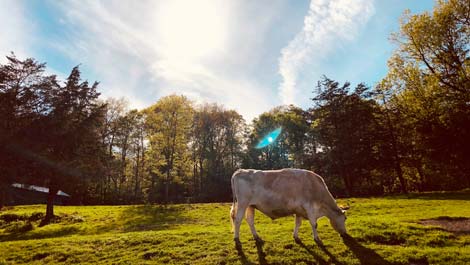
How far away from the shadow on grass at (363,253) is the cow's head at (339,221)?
1.55ft

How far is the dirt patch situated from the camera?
1171 cm

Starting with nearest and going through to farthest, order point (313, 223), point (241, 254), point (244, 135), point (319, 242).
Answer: point (241, 254), point (319, 242), point (313, 223), point (244, 135)

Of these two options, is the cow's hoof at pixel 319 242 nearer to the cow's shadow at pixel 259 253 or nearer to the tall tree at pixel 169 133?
the cow's shadow at pixel 259 253

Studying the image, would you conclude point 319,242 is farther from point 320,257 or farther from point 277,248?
point 277,248

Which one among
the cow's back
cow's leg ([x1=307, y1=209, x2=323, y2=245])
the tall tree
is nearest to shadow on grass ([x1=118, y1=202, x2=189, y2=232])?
the tall tree

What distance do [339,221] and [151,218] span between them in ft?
57.6

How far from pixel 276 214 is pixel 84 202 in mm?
43224

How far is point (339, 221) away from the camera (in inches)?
426

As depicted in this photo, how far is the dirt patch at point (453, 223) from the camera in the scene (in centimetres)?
1171

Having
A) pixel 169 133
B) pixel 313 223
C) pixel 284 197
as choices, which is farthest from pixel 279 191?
pixel 169 133

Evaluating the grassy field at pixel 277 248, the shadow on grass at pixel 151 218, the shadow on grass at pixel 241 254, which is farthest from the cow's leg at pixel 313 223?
the shadow on grass at pixel 151 218

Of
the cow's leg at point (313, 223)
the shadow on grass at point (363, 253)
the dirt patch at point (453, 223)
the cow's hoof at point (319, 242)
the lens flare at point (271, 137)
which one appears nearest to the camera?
the shadow on grass at point (363, 253)

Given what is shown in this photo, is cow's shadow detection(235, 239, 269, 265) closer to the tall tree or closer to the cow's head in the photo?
the cow's head

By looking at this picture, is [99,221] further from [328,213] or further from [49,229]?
[328,213]
